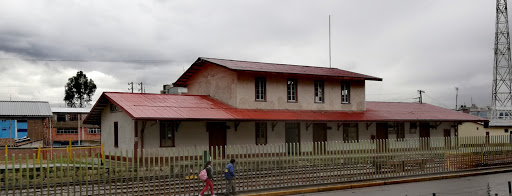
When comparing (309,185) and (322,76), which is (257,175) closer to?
(309,185)

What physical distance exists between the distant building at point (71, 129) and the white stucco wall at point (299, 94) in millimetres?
33101

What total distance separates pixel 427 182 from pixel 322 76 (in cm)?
1178

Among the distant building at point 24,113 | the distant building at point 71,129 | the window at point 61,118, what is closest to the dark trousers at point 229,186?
the distant building at point 24,113

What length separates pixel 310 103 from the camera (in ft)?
103

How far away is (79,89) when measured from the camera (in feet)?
251

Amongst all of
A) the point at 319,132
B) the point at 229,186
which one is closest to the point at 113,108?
the point at 319,132

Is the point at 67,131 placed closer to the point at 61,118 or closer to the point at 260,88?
the point at 61,118

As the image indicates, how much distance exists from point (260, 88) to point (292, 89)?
7.65ft

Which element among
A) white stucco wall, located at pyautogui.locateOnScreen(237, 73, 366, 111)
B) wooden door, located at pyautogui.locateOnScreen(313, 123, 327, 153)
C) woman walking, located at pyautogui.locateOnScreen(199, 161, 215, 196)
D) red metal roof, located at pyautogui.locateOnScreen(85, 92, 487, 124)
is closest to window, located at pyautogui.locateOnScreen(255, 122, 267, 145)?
red metal roof, located at pyautogui.locateOnScreen(85, 92, 487, 124)

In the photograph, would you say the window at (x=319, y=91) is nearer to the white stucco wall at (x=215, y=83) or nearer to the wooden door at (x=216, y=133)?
the white stucco wall at (x=215, y=83)

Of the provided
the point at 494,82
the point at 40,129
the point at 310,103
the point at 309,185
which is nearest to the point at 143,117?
the point at 309,185

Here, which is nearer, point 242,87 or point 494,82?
point 242,87

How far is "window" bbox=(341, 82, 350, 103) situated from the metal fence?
1006 centimetres

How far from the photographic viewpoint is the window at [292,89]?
30.8 meters
